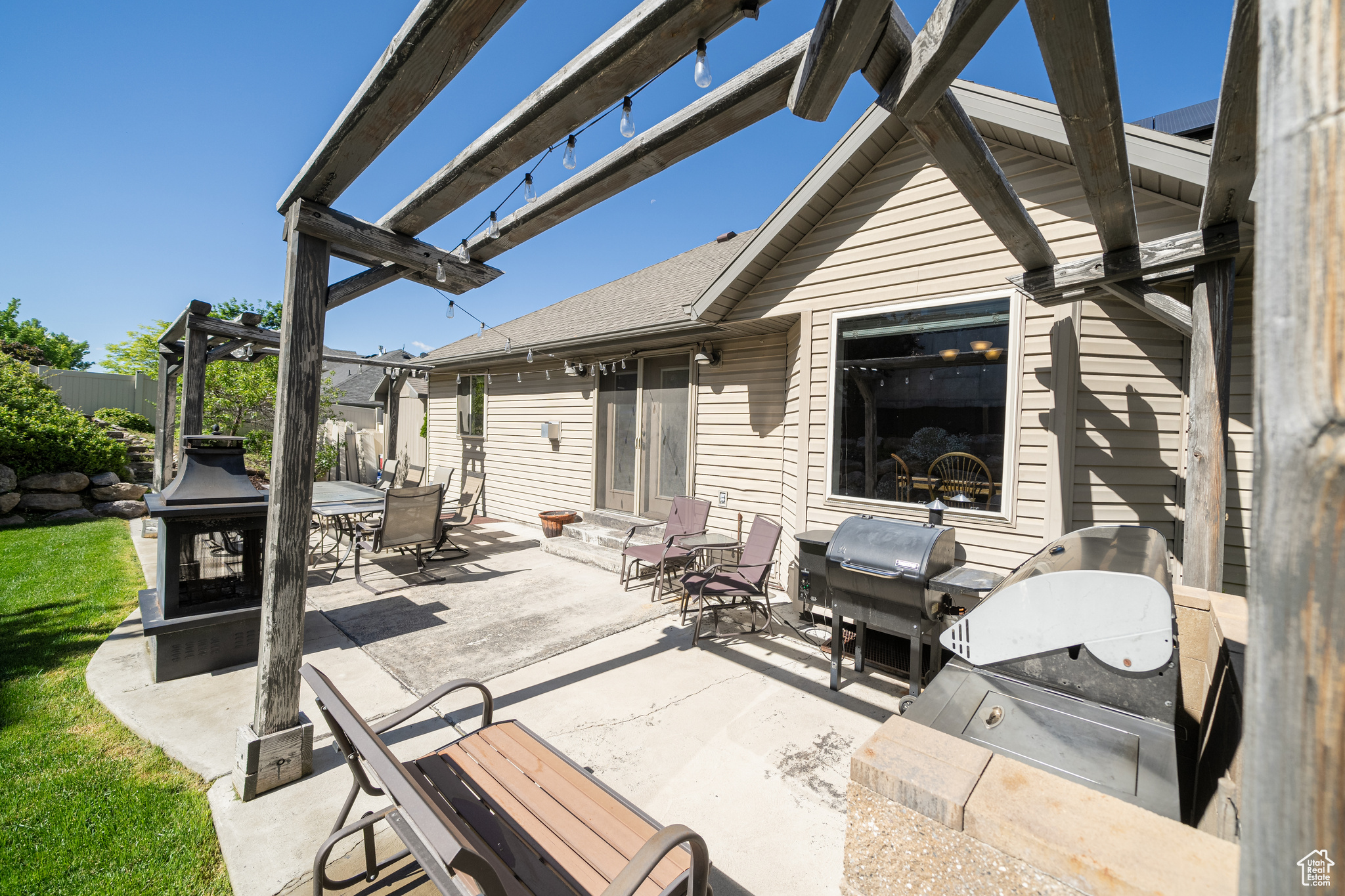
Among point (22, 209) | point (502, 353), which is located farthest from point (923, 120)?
point (22, 209)

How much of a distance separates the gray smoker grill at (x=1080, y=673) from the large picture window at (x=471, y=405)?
1021 cm

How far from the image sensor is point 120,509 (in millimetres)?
9602

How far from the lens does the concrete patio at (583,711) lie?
2322mm

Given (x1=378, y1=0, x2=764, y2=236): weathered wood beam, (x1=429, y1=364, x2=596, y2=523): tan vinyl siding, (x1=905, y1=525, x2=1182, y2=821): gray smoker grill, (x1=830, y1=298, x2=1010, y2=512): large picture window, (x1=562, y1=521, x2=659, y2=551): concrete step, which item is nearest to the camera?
(x1=905, y1=525, x2=1182, y2=821): gray smoker grill

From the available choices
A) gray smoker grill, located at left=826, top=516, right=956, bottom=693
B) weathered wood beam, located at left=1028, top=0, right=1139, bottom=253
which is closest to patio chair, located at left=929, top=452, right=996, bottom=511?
gray smoker grill, located at left=826, top=516, right=956, bottom=693

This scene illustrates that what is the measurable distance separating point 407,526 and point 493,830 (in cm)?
512

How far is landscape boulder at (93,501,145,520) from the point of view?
9.59 meters

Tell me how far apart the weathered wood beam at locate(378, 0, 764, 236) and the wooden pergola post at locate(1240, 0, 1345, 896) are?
165 centimetres

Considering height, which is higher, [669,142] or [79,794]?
[669,142]

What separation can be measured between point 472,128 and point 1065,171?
426 centimetres

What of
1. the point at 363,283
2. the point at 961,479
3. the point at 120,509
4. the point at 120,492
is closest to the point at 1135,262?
the point at 961,479

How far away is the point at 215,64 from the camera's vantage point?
15.3 ft

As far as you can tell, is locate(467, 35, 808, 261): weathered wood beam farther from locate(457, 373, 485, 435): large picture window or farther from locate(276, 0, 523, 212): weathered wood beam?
locate(457, 373, 485, 435): large picture window

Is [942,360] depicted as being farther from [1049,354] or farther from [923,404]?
[1049,354]
